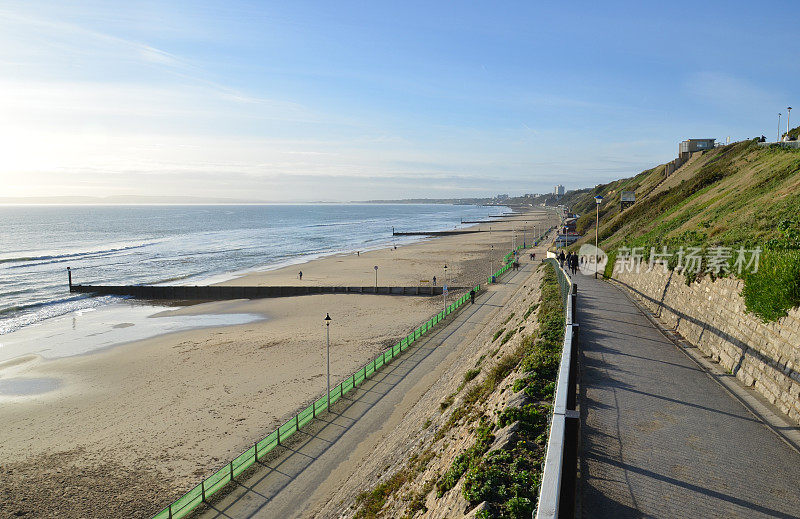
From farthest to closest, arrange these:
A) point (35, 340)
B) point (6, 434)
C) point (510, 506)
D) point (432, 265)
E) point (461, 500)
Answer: point (432, 265), point (35, 340), point (6, 434), point (461, 500), point (510, 506)

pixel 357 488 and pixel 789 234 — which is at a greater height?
pixel 789 234

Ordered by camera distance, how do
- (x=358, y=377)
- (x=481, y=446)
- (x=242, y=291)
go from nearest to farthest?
(x=481, y=446)
(x=358, y=377)
(x=242, y=291)

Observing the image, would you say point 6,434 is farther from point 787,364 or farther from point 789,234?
point 789,234

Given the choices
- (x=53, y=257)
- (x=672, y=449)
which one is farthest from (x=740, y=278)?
(x=53, y=257)

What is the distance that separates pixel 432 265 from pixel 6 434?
177 feet

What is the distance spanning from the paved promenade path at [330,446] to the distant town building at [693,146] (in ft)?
191

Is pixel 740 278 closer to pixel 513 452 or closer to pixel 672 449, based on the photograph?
pixel 672 449

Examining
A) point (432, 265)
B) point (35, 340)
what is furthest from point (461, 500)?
point (432, 265)

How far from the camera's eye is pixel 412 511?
1038 cm

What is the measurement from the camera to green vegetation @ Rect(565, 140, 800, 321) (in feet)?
40.4

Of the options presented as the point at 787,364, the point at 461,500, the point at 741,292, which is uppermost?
the point at 741,292

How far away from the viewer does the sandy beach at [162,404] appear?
655 inches

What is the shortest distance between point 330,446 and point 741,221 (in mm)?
21384

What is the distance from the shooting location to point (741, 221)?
69.6 feet
